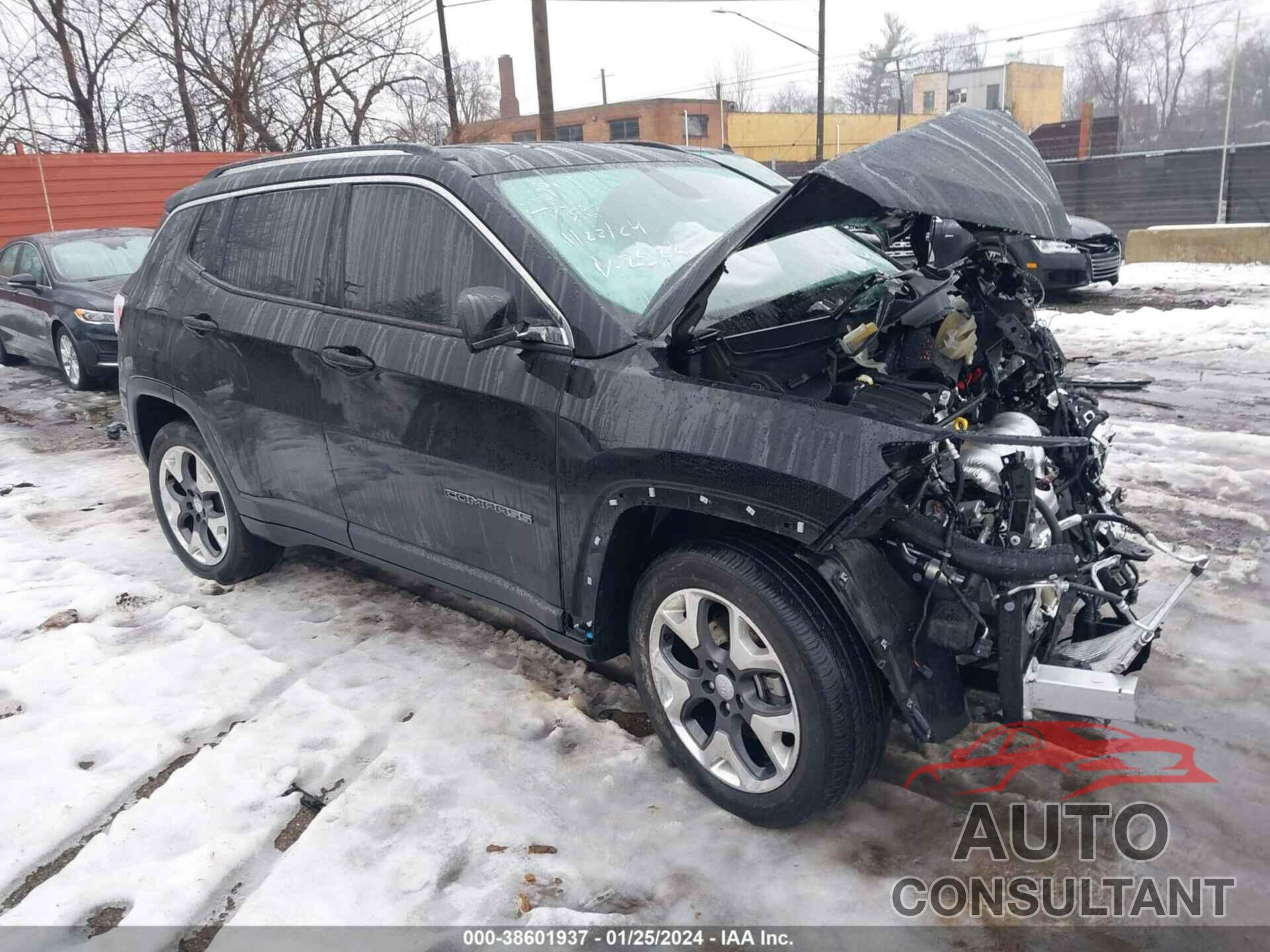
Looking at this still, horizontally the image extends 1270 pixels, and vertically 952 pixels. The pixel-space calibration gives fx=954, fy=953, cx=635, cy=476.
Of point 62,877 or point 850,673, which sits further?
point 62,877

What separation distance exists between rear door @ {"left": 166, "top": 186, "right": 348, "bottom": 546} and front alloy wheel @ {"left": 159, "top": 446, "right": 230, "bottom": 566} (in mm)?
392

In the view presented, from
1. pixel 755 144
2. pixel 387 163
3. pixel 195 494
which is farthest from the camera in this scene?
pixel 755 144

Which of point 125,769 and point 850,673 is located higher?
point 850,673

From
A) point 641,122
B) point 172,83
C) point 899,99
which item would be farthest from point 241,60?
point 899,99

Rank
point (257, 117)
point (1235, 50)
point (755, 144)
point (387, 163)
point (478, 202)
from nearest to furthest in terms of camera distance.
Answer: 1. point (478, 202)
2. point (387, 163)
3. point (1235, 50)
4. point (257, 117)
5. point (755, 144)

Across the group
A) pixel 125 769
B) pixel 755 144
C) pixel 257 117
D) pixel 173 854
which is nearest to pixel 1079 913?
pixel 173 854

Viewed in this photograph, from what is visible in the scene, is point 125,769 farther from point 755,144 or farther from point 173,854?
point 755,144

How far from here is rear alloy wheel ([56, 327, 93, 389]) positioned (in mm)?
10008

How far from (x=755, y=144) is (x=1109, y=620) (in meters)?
49.8

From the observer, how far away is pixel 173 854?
2889 mm

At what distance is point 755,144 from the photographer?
4931cm

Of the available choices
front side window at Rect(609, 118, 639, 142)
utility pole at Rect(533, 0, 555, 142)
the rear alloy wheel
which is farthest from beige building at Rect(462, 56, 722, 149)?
the rear alloy wheel

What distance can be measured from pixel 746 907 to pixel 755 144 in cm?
5055

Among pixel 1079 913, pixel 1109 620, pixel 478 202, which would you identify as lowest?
pixel 1079 913
